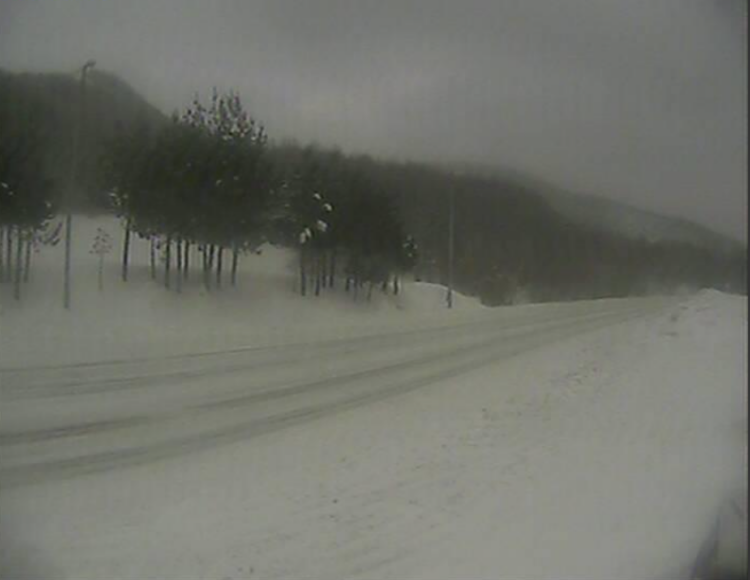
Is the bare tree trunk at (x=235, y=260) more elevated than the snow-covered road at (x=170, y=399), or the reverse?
the bare tree trunk at (x=235, y=260)

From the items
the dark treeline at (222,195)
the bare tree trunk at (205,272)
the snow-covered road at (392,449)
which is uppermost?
the dark treeline at (222,195)

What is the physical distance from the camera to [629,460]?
5.82 feet

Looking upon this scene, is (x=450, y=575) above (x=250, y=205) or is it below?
below

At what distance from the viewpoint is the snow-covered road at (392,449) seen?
4.94 feet

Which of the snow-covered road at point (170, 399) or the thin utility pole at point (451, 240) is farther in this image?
the thin utility pole at point (451, 240)

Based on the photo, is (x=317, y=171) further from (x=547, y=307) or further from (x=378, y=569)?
(x=378, y=569)

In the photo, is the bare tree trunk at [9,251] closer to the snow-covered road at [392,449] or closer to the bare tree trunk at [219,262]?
the snow-covered road at [392,449]

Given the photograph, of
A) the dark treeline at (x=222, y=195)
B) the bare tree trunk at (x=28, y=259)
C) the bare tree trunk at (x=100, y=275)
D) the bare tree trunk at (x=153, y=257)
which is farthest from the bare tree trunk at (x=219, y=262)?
the bare tree trunk at (x=28, y=259)

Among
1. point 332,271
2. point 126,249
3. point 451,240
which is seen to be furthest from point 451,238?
point 126,249

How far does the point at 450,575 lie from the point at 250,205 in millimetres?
902

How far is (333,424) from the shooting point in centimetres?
157

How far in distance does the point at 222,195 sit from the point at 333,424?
51cm

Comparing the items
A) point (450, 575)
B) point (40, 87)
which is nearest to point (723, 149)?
point (450, 575)

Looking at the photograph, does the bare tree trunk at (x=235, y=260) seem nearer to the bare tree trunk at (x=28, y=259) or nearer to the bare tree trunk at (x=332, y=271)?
the bare tree trunk at (x=332, y=271)
